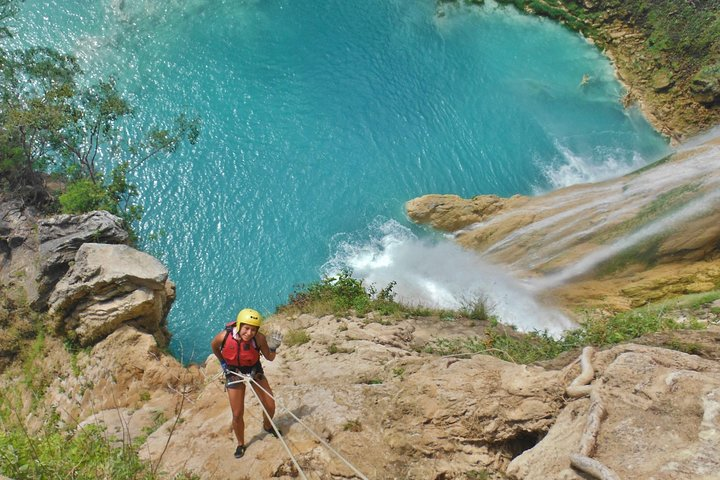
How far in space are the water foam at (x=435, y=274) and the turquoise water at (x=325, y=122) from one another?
0.10 metres

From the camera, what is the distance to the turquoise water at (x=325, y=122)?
1683 centimetres

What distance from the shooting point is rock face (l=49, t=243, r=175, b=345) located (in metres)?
11.4

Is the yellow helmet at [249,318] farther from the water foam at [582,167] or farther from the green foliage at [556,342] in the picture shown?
the water foam at [582,167]

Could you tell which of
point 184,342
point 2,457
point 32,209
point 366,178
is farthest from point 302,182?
point 2,457

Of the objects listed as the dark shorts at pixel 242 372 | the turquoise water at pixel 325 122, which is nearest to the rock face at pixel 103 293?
the turquoise water at pixel 325 122

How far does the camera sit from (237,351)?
659 centimetres

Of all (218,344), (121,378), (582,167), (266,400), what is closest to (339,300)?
(121,378)

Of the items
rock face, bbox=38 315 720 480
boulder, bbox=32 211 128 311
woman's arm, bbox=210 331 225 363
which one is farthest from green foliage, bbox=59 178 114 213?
woman's arm, bbox=210 331 225 363

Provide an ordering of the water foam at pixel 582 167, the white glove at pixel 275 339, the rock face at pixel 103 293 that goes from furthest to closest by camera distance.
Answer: the water foam at pixel 582 167 → the rock face at pixel 103 293 → the white glove at pixel 275 339

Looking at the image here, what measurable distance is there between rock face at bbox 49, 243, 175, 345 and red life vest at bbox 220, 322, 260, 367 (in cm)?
604

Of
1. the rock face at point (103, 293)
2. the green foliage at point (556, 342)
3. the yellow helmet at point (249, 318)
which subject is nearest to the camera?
the yellow helmet at point (249, 318)

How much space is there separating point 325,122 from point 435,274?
836 cm

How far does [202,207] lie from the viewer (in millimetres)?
17297

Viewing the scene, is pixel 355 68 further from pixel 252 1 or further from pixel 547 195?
pixel 547 195
